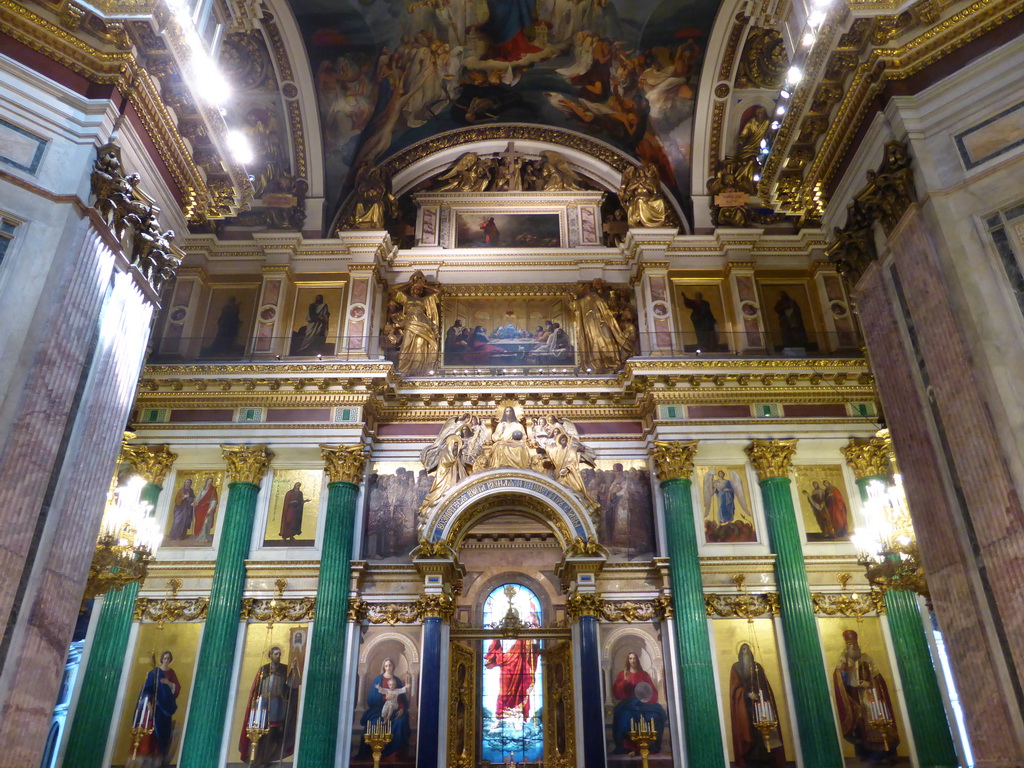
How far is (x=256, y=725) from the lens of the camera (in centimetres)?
1256

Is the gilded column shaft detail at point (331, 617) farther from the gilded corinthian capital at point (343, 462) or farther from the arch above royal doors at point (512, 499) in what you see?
the arch above royal doors at point (512, 499)

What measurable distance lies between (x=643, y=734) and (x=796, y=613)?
10.7 ft

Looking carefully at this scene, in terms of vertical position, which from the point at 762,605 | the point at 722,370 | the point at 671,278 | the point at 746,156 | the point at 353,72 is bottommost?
the point at 762,605

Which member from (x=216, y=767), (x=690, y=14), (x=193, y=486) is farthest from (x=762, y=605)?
(x=690, y=14)

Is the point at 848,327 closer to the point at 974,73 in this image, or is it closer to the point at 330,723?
the point at 974,73

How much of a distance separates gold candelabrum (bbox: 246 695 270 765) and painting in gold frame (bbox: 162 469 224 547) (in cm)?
315

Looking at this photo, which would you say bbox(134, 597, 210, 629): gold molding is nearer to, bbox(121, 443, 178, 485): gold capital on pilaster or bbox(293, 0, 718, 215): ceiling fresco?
bbox(121, 443, 178, 485): gold capital on pilaster

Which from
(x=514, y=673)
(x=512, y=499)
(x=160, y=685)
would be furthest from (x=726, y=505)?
(x=160, y=685)

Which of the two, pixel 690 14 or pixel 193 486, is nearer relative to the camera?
pixel 193 486

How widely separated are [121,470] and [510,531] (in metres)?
9.15

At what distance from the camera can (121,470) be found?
1477 cm

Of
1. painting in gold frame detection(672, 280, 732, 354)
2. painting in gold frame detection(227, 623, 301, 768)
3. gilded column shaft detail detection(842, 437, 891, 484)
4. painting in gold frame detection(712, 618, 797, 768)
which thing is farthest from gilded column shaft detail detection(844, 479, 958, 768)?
painting in gold frame detection(227, 623, 301, 768)

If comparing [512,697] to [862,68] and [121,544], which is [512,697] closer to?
[121,544]

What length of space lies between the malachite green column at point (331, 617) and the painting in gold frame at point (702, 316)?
703 cm
